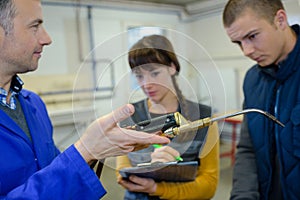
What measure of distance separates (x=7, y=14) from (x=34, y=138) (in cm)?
37

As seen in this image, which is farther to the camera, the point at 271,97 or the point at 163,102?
the point at 271,97

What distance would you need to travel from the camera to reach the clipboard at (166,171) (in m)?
0.78

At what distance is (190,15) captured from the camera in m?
5.31

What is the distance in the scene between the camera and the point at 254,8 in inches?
39.4

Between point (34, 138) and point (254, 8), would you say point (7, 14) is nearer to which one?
point (34, 138)

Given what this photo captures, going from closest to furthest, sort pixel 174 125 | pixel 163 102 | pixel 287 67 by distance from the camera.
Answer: pixel 174 125 → pixel 163 102 → pixel 287 67

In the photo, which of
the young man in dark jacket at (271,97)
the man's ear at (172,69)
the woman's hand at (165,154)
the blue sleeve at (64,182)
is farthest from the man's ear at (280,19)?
the blue sleeve at (64,182)

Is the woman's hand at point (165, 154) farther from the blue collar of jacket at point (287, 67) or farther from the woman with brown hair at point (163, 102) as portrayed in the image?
the blue collar of jacket at point (287, 67)

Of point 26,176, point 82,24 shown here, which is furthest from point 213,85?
point 82,24

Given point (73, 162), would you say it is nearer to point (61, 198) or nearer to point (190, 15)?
point (61, 198)

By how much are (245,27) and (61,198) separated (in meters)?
0.86

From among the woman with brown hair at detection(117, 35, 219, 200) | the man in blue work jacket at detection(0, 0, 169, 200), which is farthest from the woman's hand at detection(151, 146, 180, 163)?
the man in blue work jacket at detection(0, 0, 169, 200)

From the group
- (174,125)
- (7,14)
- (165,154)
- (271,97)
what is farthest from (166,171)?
(7,14)

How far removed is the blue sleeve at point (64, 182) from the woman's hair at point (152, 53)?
0.26 m
